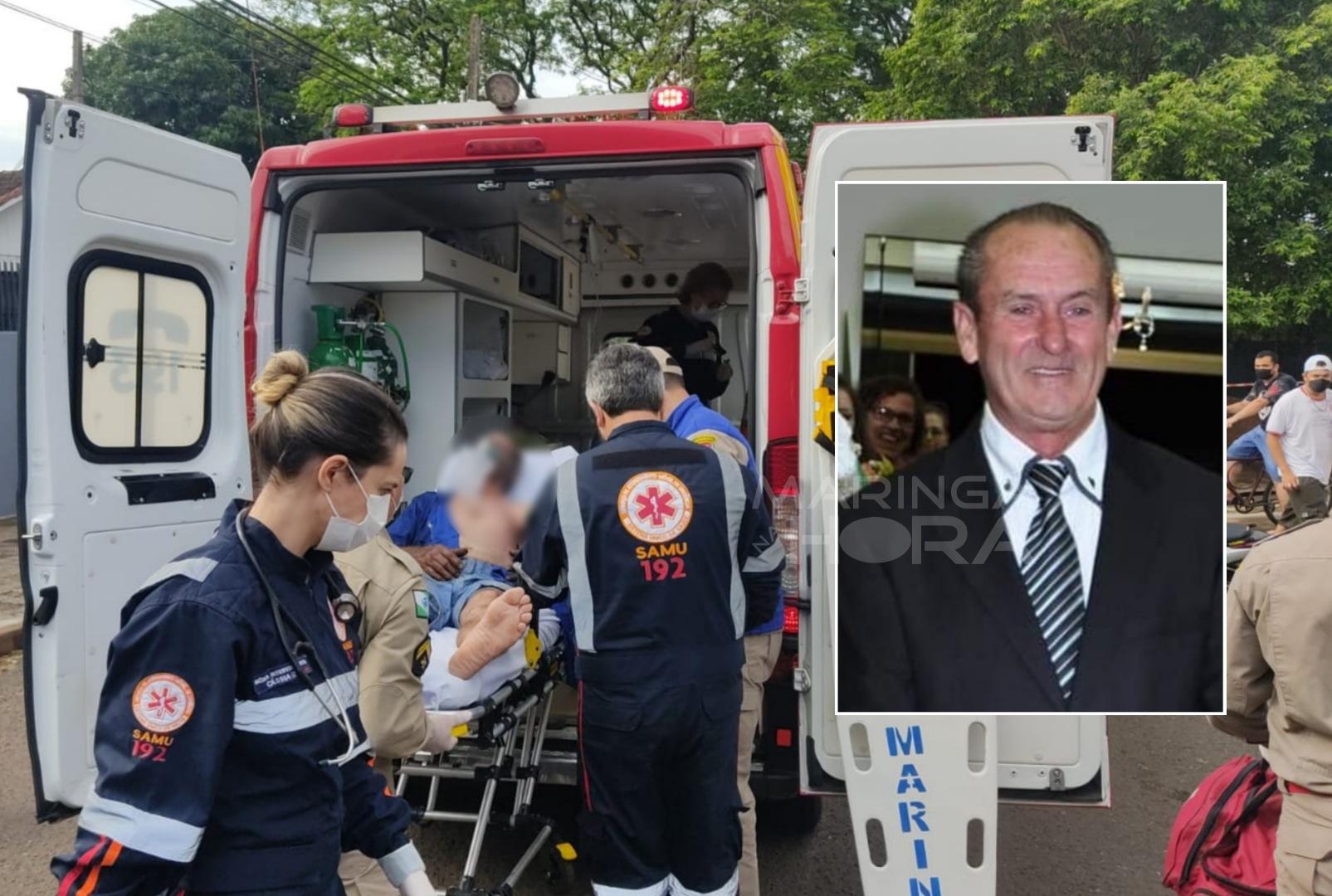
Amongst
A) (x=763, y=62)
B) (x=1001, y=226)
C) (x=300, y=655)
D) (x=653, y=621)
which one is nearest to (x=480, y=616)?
Result: (x=653, y=621)

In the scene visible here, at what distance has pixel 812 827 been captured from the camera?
11.8 feet

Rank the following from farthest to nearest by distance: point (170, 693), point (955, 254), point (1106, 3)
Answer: point (1106, 3), point (955, 254), point (170, 693)

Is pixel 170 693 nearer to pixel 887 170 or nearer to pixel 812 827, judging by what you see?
pixel 887 170

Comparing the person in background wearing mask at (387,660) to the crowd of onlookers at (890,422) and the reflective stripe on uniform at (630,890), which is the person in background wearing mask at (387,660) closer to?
the reflective stripe on uniform at (630,890)

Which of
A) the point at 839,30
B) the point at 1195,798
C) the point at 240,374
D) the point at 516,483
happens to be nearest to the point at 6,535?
the point at 240,374

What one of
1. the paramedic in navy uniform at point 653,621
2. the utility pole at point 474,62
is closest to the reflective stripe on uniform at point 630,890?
the paramedic in navy uniform at point 653,621

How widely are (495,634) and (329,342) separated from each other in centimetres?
167

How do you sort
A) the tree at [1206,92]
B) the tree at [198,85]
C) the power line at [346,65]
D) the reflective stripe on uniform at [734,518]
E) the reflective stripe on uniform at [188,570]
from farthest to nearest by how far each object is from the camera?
the tree at [198,85]
the power line at [346,65]
the tree at [1206,92]
the reflective stripe on uniform at [734,518]
the reflective stripe on uniform at [188,570]

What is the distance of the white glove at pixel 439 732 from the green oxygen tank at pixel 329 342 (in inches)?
74.6

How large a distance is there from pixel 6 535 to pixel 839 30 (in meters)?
13.9

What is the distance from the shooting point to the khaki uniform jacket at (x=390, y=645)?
6.88 feet

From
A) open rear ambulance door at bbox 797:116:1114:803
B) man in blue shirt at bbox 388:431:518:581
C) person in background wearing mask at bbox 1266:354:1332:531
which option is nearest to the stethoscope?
open rear ambulance door at bbox 797:116:1114:803

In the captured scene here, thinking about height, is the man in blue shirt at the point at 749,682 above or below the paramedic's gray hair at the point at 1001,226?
below

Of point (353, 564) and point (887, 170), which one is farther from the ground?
point (887, 170)
